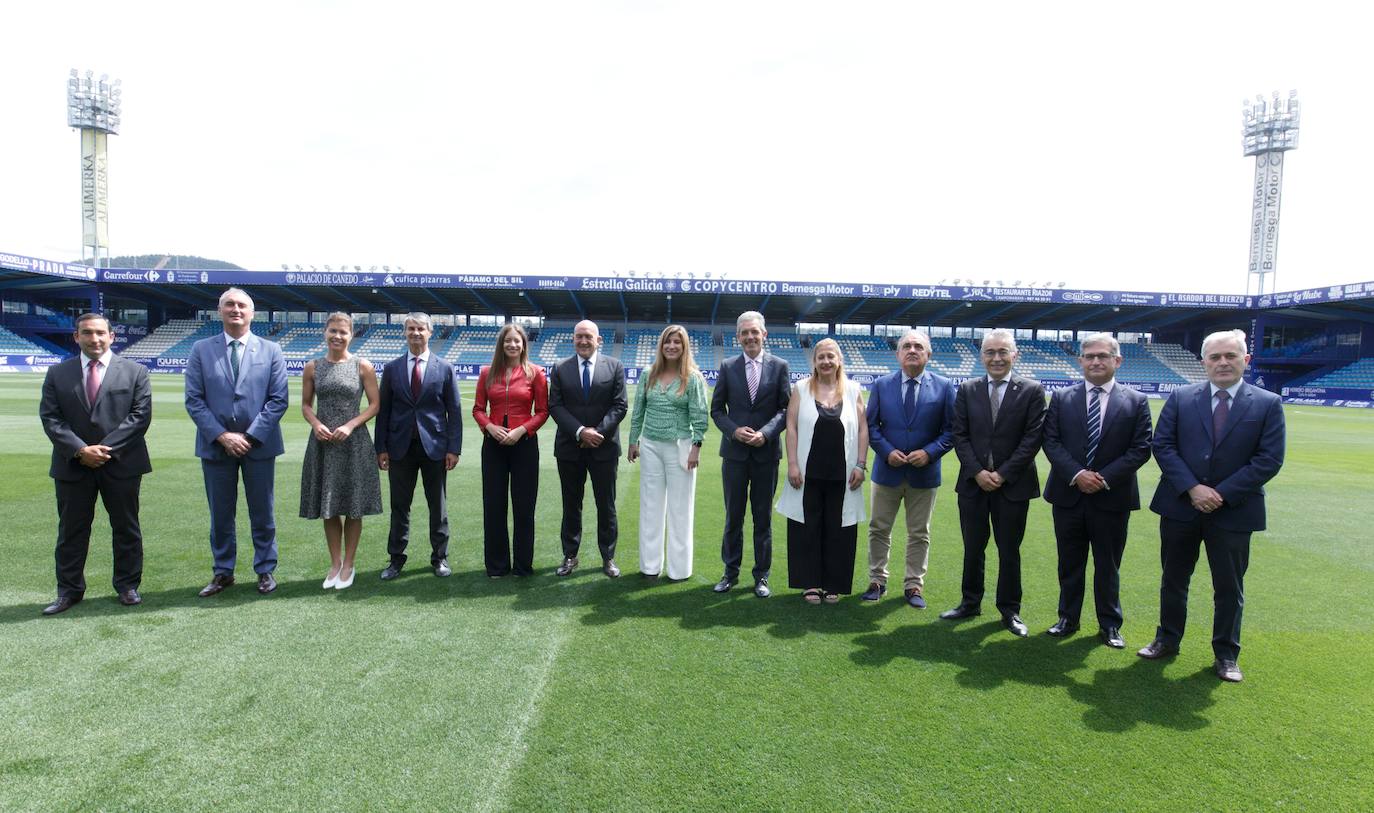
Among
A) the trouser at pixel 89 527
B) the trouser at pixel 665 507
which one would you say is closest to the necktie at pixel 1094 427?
the trouser at pixel 665 507

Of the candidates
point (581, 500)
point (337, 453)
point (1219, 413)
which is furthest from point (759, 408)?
point (337, 453)

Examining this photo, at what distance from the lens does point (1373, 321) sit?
3822cm

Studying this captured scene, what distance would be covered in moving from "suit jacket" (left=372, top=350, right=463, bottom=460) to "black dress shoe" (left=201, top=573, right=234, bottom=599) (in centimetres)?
123

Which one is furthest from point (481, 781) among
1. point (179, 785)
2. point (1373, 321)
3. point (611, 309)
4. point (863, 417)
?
point (1373, 321)

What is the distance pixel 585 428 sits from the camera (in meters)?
4.86

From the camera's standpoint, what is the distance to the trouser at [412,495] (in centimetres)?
479

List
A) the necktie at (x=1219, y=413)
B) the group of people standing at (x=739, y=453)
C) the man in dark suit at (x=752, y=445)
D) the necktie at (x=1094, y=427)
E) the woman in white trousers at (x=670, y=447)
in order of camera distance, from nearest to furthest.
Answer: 1. the necktie at (x=1219, y=413)
2. the group of people standing at (x=739, y=453)
3. the necktie at (x=1094, y=427)
4. the man in dark suit at (x=752, y=445)
5. the woman in white trousers at (x=670, y=447)

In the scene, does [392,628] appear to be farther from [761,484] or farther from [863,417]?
[863,417]

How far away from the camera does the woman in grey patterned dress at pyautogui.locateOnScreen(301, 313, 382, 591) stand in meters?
4.45

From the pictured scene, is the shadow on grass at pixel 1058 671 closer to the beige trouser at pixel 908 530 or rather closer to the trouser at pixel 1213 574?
the trouser at pixel 1213 574

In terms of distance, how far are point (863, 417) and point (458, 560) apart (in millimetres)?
3294

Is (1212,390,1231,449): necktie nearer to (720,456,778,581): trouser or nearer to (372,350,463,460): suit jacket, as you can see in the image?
(720,456,778,581): trouser

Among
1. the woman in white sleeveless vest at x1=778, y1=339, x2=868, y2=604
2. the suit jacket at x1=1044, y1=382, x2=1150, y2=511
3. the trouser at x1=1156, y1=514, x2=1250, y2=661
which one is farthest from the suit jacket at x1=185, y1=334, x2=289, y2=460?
the trouser at x1=1156, y1=514, x2=1250, y2=661

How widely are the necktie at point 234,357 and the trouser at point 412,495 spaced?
115 centimetres
